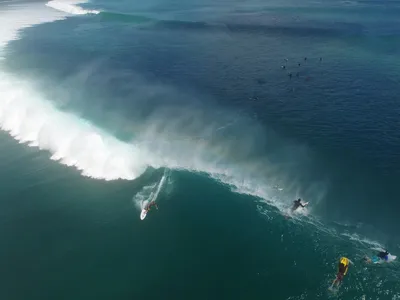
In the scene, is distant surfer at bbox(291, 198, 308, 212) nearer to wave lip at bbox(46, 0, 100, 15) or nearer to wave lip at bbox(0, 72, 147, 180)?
wave lip at bbox(0, 72, 147, 180)

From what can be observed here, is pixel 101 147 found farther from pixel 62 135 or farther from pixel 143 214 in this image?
pixel 143 214

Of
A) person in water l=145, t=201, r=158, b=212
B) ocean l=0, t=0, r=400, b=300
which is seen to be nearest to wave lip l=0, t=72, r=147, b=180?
ocean l=0, t=0, r=400, b=300

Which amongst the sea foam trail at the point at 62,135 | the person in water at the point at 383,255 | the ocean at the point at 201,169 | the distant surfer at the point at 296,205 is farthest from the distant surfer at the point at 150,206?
the person in water at the point at 383,255

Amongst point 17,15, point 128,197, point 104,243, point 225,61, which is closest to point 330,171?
point 128,197

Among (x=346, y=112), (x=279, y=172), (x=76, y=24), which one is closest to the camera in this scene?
(x=279, y=172)

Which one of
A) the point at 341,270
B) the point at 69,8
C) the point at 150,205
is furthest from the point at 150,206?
the point at 69,8

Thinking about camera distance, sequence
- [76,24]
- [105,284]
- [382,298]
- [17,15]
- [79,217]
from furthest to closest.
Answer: [17,15] → [76,24] → [79,217] → [105,284] → [382,298]

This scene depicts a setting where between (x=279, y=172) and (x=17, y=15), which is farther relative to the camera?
(x=17, y=15)

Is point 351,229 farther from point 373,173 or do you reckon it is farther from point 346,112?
point 346,112
